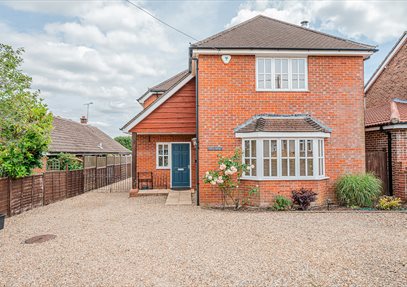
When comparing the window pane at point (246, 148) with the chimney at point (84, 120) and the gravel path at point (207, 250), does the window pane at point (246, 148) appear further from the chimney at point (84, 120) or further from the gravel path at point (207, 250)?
the chimney at point (84, 120)

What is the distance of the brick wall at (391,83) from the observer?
14.6 metres

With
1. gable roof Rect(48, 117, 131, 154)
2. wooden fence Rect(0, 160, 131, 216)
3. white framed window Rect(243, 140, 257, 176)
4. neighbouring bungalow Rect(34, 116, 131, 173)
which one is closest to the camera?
wooden fence Rect(0, 160, 131, 216)

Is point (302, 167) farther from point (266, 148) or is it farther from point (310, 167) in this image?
point (266, 148)

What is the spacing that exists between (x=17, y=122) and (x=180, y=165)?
7.51 m

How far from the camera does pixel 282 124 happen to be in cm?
1010

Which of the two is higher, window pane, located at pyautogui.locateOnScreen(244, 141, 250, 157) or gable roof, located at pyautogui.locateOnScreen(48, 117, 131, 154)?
gable roof, located at pyautogui.locateOnScreen(48, 117, 131, 154)

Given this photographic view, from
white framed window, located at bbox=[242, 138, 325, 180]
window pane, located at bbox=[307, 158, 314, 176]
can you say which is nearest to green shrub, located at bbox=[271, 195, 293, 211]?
white framed window, located at bbox=[242, 138, 325, 180]

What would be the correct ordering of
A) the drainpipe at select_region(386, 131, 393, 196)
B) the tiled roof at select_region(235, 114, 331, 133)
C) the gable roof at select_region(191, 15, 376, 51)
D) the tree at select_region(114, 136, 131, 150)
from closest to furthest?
the tiled roof at select_region(235, 114, 331, 133)
the gable roof at select_region(191, 15, 376, 51)
the drainpipe at select_region(386, 131, 393, 196)
the tree at select_region(114, 136, 131, 150)

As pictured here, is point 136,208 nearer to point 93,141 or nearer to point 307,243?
point 307,243

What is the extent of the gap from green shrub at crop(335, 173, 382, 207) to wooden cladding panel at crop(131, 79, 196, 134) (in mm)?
6396

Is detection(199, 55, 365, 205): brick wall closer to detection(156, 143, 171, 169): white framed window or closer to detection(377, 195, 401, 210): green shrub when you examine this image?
detection(377, 195, 401, 210): green shrub

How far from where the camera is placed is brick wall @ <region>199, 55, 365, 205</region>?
10.4m

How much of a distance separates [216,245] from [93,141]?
70.1 ft

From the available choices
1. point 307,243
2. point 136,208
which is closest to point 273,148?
point 307,243
